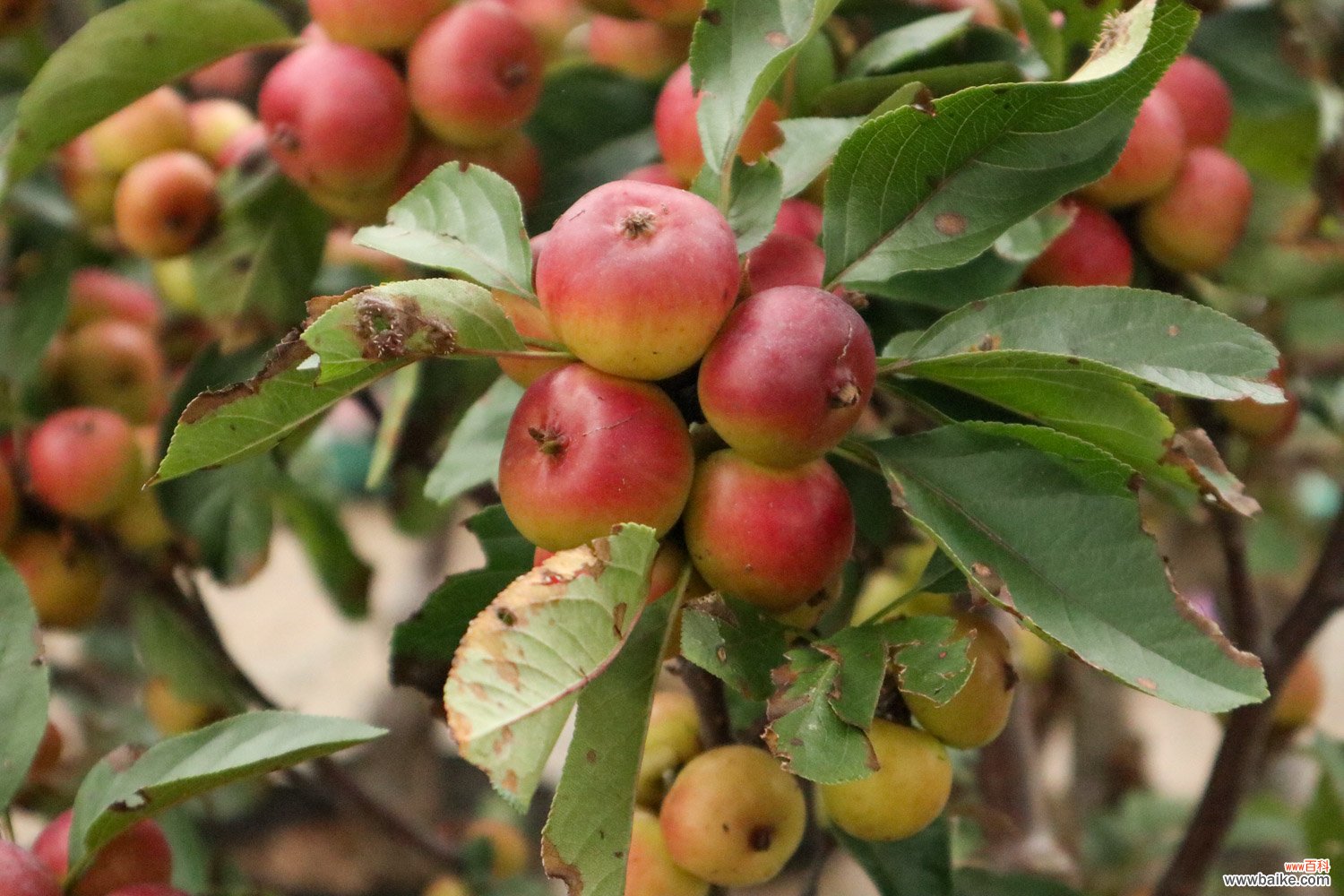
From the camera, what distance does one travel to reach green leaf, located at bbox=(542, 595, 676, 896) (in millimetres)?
425

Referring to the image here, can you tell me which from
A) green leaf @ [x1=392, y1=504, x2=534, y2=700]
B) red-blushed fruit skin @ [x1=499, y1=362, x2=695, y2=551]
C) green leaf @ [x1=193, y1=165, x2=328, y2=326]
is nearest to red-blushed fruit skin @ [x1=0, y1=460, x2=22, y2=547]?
green leaf @ [x1=193, y1=165, x2=328, y2=326]

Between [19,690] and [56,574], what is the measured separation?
11.2 inches

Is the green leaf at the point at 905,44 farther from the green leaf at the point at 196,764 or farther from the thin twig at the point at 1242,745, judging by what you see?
the thin twig at the point at 1242,745

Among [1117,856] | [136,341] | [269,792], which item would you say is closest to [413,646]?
[136,341]

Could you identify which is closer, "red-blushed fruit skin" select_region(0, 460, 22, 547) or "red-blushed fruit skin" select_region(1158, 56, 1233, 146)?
"red-blushed fruit skin" select_region(1158, 56, 1233, 146)

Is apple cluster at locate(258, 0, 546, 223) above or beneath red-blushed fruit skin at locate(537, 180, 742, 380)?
beneath

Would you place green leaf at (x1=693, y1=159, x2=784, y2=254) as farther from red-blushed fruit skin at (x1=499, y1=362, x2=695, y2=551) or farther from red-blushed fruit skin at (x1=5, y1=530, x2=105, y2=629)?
red-blushed fruit skin at (x1=5, y1=530, x2=105, y2=629)

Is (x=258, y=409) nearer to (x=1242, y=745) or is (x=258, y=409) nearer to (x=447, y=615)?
(x=447, y=615)

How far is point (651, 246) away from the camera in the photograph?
0.43 meters

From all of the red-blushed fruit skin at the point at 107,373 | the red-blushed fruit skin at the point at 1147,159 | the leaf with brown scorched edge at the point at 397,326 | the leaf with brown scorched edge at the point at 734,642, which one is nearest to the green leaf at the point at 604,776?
the leaf with brown scorched edge at the point at 734,642

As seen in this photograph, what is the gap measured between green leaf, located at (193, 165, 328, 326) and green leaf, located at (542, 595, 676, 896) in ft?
1.45

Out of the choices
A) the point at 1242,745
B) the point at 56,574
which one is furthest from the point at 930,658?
the point at 56,574

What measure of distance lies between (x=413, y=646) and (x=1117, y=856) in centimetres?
92

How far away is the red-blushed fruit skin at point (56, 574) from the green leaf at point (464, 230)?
0.44 metres
